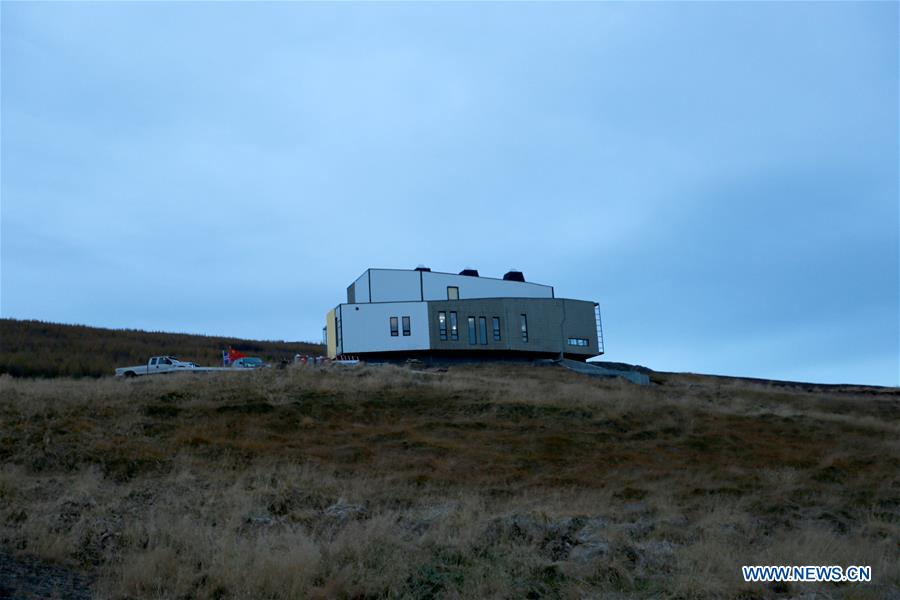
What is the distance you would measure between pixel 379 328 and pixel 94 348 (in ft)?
103

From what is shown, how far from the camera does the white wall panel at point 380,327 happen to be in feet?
182

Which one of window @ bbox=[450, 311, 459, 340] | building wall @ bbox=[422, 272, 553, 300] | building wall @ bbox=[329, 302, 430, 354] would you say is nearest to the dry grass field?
building wall @ bbox=[329, 302, 430, 354]

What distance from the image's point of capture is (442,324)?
56.8 meters

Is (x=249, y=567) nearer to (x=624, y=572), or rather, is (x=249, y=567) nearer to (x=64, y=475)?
(x=624, y=572)

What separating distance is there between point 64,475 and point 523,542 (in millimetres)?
11267

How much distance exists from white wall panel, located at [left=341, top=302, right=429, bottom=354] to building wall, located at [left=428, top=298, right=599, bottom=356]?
88cm

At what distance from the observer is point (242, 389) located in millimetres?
31188

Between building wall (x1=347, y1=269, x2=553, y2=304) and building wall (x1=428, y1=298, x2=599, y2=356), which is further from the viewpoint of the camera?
building wall (x1=347, y1=269, x2=553, y2=304)

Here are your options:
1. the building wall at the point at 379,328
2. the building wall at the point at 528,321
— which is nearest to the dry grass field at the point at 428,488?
the building wall at the point at 379,328

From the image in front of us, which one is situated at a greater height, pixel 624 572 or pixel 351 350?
pixel 351 350

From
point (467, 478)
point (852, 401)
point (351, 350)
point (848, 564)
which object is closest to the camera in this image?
point (848, 564)

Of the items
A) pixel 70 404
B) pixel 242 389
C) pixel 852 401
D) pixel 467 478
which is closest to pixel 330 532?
pixel 467 478

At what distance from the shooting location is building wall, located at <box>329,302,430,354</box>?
55.5 metres

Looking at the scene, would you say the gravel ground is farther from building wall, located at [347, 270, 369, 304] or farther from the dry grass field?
building wall, located at [347, 270, 369, 304]
